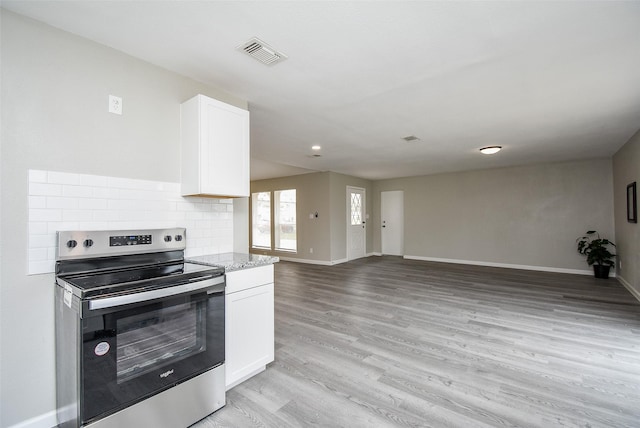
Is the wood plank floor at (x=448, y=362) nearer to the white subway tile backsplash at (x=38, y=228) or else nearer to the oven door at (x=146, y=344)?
the oven door at (x=146, y=344)

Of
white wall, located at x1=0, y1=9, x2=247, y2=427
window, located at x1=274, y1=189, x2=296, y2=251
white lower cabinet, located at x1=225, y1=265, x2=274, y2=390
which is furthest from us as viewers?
window, located at x1=274, y1=189, x2=296, y2=251

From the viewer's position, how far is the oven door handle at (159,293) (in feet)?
4.68

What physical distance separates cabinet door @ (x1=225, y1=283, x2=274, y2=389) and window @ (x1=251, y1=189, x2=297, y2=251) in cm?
591

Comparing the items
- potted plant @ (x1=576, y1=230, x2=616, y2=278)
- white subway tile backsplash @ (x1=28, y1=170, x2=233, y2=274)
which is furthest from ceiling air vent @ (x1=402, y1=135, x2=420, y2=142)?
potted plant @ (x1=576, y1=230, x2=616, y2=278)

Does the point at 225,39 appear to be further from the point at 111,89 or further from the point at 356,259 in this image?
the point at 356,259

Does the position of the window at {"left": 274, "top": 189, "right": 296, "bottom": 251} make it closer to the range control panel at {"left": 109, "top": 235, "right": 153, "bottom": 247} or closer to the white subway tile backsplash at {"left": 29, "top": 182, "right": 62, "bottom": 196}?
the range control panel at {"left": 109, "top": 235, "right": 153, "bottom": 247}

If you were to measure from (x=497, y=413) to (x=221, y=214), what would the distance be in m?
2.61

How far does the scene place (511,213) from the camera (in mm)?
6941

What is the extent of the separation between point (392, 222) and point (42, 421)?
8388 mm

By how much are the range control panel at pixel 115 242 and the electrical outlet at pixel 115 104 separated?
34.2 inches

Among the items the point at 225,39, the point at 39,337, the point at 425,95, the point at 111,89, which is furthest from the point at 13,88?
the point at 425,95

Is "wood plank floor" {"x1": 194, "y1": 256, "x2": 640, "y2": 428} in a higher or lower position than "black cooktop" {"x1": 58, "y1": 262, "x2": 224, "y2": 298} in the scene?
lower

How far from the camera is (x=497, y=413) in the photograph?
1902mm

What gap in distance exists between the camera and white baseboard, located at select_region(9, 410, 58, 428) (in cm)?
Answer: 168
